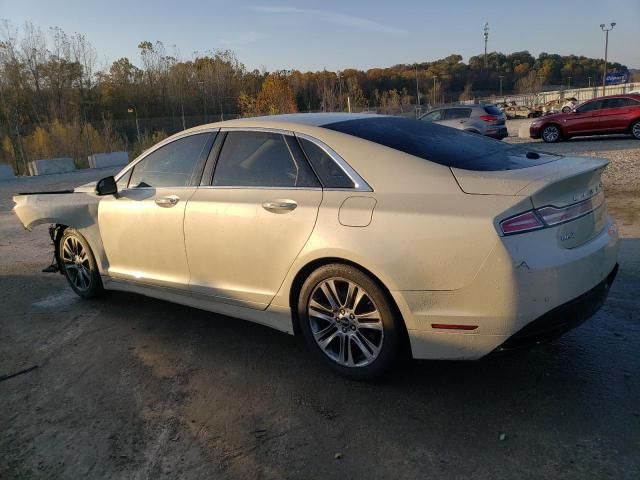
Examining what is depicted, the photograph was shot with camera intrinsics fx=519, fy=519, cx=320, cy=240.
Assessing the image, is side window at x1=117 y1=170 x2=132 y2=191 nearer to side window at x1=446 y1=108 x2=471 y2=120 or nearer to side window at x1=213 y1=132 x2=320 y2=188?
side window at x1=213 y1=132 x2=320 y2=188

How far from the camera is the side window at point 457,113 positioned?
64.1 feet

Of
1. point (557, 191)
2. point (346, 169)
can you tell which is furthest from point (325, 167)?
point (557, 191)

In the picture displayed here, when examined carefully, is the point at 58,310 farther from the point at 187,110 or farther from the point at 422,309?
the point at 187,110

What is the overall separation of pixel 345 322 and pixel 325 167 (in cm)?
98

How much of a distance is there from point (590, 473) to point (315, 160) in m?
2.24

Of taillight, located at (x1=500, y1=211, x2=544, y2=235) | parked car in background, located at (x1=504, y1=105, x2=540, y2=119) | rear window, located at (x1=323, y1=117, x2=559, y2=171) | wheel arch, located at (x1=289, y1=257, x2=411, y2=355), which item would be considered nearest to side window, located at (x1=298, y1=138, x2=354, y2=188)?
rear window, located at (x1=323, y1=117, x2=559, y2=171)

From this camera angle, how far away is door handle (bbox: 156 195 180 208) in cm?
401

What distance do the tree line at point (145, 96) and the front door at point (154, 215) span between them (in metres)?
24.8

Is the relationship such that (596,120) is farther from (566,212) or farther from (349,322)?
(349,322)

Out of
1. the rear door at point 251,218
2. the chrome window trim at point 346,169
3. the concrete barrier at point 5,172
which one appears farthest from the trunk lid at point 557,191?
the concrete barrier at point 5,172

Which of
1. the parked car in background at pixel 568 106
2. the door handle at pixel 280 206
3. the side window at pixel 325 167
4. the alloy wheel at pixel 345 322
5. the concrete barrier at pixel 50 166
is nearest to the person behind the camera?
the alloy wheel at pixel 345 322

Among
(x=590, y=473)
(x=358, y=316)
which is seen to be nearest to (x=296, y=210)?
(x=358, y=316)

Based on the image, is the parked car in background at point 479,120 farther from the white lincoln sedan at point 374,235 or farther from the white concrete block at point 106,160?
the white concrete block at point 106,160

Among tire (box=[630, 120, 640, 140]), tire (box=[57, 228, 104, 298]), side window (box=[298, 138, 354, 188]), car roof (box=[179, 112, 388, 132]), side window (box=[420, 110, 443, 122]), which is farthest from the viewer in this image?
side window (box=[420, 110, 443, 122])
